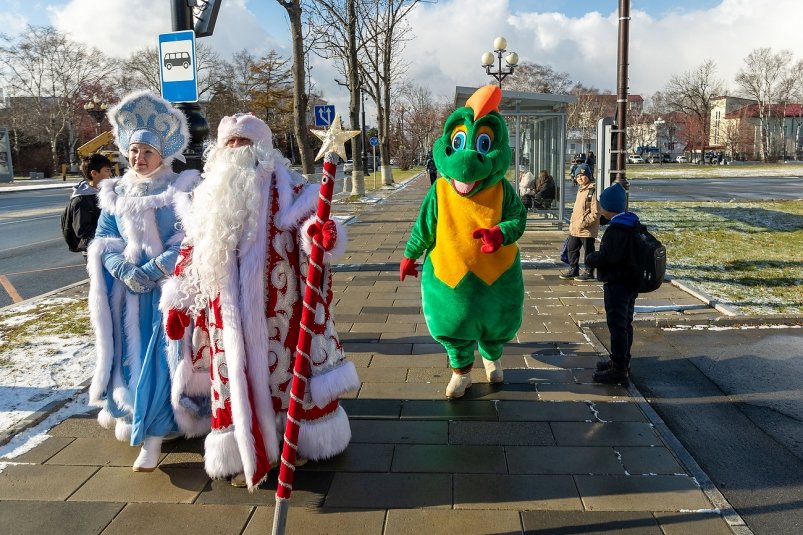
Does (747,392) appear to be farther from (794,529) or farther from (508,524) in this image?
(508,524)

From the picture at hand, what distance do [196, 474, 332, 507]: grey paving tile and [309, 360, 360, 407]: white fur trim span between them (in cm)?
43

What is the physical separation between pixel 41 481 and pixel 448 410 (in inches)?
95.5

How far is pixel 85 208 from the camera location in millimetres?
5145

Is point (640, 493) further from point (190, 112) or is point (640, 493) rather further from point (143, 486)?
point (190, 112)

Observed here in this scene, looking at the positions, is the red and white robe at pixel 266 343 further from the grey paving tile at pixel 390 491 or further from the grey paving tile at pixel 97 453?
the grey paving tile at pixel 97 453

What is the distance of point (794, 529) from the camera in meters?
2.88

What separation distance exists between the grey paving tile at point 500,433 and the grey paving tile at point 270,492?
2.81ft

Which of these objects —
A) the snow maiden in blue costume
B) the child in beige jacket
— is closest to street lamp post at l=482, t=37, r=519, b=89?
the child in beige jacket

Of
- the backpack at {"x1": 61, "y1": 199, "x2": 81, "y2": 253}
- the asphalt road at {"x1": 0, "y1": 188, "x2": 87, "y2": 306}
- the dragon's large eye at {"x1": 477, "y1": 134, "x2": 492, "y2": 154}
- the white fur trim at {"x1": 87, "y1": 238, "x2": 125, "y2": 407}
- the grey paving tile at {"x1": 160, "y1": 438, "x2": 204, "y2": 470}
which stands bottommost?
the grey paving tile at {"x1": 160, "y1": 438, "x2": 204, "y2": 470}

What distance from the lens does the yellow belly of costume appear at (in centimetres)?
424

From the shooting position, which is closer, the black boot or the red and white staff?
the red and white staff

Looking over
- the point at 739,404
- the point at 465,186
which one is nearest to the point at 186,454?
the point at 465,186

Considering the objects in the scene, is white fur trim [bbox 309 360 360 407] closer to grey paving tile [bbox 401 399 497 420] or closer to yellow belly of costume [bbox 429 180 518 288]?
grey paving tile [bbox 401 399 497 420]

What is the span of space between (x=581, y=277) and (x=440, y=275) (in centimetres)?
466
